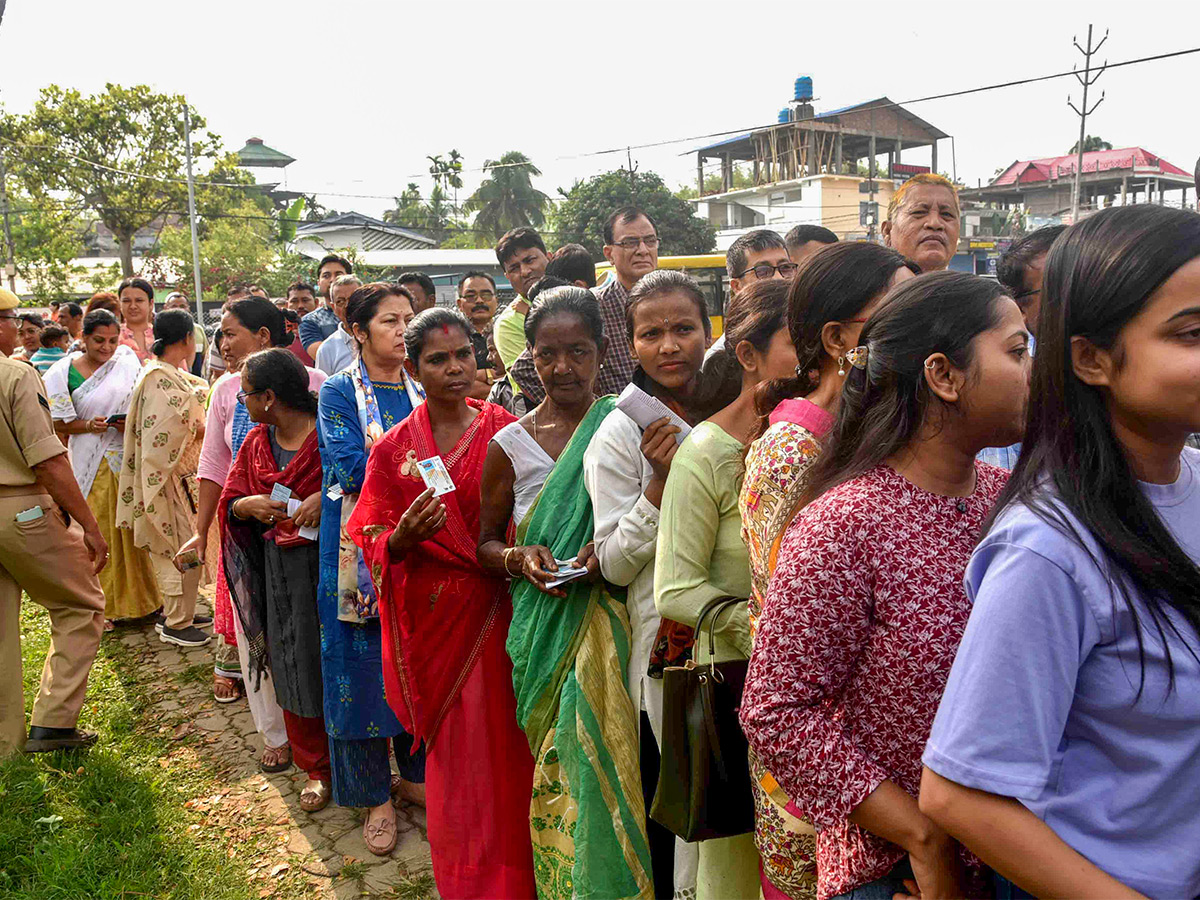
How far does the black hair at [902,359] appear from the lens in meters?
1.35

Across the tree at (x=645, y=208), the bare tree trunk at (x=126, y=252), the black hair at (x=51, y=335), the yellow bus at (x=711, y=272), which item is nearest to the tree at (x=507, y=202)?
the tree at (x=645, y=208)

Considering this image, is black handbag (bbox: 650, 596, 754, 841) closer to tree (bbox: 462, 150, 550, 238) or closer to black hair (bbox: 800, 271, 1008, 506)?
black hair (bbox: 800, 271, 1008, 506)

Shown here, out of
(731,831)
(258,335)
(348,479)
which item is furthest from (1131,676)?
(258,335)

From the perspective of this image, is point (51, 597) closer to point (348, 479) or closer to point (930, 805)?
point (348, 479)

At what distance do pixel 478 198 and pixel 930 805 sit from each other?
4745 centimetres

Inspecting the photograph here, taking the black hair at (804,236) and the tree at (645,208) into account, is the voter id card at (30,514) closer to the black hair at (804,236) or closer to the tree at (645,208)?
the black hair at (804,236)

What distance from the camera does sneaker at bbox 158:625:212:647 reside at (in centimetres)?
569

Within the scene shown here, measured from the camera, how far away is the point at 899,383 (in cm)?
142

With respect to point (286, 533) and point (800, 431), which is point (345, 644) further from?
point (800, 431)

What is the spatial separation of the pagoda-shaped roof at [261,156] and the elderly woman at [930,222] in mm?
67325

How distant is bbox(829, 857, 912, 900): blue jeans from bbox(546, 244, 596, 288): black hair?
351cm

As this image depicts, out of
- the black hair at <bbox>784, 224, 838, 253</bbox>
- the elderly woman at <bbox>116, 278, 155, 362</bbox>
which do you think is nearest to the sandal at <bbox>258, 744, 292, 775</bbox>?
the black hair at <bbox>784, 224, 838, 253</bbox>

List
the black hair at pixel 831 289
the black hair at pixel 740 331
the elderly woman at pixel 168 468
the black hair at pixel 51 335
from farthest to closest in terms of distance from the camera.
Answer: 1. the black hair at pixel 51 335
2. the elderly woman at pixel 168 468
3. the black hair at pixel 740 331
4. the black hair at pixel 831 289

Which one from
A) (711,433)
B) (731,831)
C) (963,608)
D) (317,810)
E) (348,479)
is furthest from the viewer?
(317,810)
